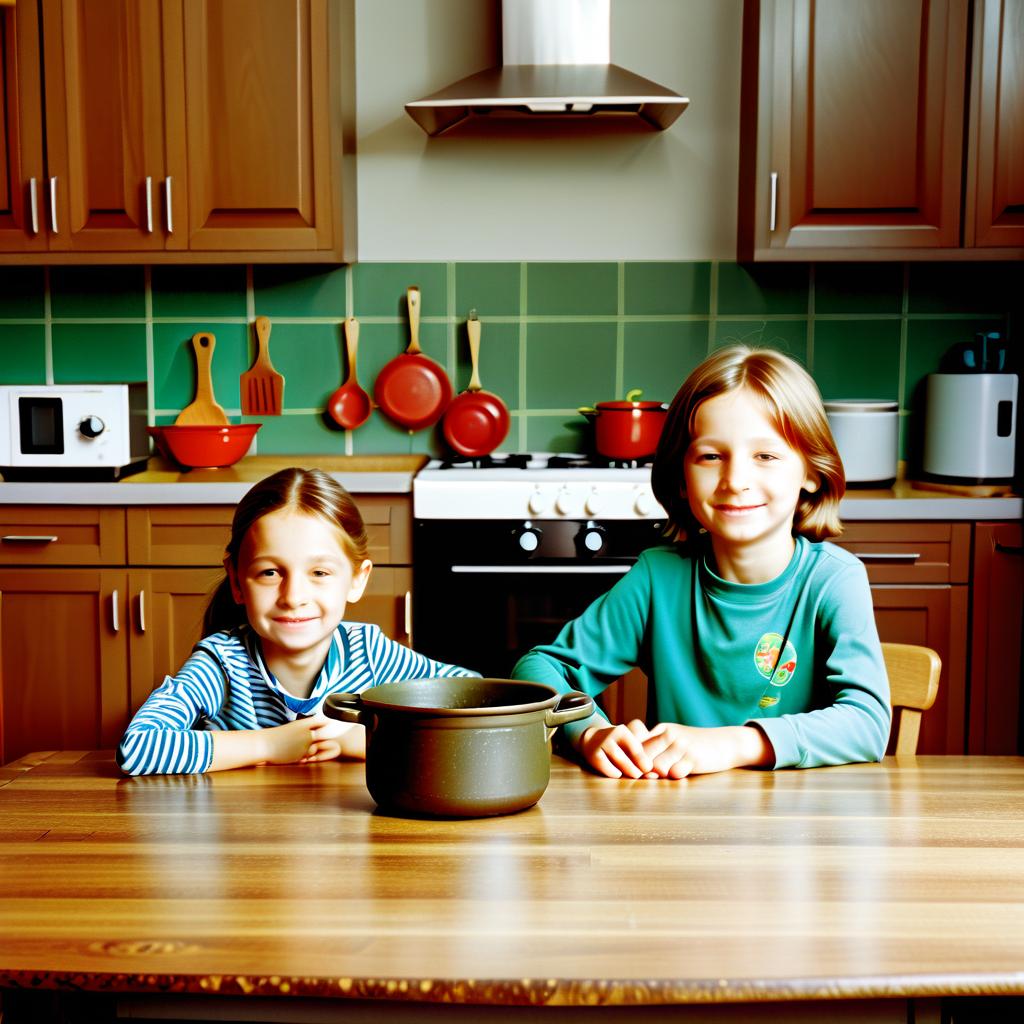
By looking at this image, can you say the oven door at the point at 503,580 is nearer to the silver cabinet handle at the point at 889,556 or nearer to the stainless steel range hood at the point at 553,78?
the silver cabinet handle at the point at 889,556

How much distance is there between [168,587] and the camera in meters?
2.94

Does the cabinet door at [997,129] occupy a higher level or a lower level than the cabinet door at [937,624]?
higher

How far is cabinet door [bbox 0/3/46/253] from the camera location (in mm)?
3000

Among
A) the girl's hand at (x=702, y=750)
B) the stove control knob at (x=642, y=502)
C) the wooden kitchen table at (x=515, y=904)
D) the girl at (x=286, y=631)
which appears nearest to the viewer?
the wooden kitchen table at (x=515, y=904)

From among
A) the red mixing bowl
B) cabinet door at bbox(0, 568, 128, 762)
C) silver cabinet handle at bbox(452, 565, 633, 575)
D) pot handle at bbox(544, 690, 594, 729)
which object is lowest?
cabinet door at bbox(0, 568, 128, 762)

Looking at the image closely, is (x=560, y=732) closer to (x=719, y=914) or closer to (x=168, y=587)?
(x=719, y=914)

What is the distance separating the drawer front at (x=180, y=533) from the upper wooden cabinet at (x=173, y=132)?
641 mm

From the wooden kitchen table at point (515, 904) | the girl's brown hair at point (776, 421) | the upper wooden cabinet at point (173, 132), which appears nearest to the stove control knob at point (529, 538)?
the upper wooden cabinet at point (173, 132)

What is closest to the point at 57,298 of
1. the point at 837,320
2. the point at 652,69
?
the point at 652,69

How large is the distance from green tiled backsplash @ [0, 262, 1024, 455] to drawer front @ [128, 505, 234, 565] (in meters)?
0.60

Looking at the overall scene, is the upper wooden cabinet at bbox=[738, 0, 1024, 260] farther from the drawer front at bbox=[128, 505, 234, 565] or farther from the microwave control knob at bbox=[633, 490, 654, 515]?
the drawer front at bbox=[128, 505, 234, 565]

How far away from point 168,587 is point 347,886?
7.00 feet

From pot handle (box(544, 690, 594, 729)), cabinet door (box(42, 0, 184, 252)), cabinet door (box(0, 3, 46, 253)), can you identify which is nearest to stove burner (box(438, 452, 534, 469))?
cabinet door (box(42, 0, 184, 252))

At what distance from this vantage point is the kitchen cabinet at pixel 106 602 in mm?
2918
